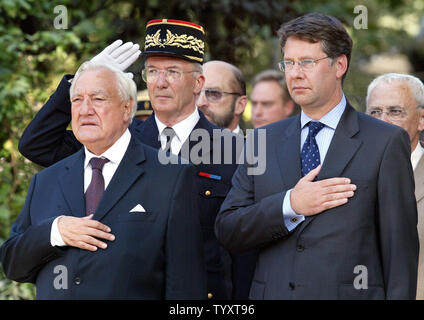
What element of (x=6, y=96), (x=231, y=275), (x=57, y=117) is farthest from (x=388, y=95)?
(x=6, y=96)

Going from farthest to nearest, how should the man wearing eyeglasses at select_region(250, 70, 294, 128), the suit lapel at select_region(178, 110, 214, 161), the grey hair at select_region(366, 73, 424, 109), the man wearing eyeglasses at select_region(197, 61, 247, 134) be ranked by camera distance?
the man wearing eyeglasses at select_region(250, 70, 294, 128)
the man wearing eyeglasses at select_region(197, 61, 247, 134)
the grey hair at select_region(366, 73, 424, 109)
the suit lapel at select_region(178, 110, 214, 161)

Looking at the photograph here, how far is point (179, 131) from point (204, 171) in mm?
281

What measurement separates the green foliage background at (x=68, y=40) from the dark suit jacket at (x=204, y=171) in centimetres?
221

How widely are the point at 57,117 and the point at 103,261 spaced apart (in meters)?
1.17

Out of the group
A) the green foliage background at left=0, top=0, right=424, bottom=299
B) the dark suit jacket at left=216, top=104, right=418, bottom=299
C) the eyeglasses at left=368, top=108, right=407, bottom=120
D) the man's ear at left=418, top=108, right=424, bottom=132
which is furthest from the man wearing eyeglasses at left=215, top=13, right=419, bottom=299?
the green foliage background at left=0, top=0, right=424, bottom=299

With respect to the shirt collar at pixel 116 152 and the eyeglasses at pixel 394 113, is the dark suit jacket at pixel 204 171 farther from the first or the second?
the eyeglasses at pixel 394 113

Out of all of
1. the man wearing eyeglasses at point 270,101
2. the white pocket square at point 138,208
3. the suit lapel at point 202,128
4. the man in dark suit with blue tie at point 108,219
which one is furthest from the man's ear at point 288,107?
the white pocket square at point 138,208

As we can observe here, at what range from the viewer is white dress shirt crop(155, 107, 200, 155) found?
4.72m

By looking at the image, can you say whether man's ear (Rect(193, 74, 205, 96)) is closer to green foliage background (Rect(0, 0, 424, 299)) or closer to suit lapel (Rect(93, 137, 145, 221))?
suit lapel (Rect(93, 137, 145, 221))

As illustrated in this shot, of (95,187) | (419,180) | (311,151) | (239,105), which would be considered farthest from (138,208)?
(239,105)

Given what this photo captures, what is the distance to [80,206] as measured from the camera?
384 cm

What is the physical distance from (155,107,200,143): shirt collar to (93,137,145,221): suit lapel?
2.50ft
